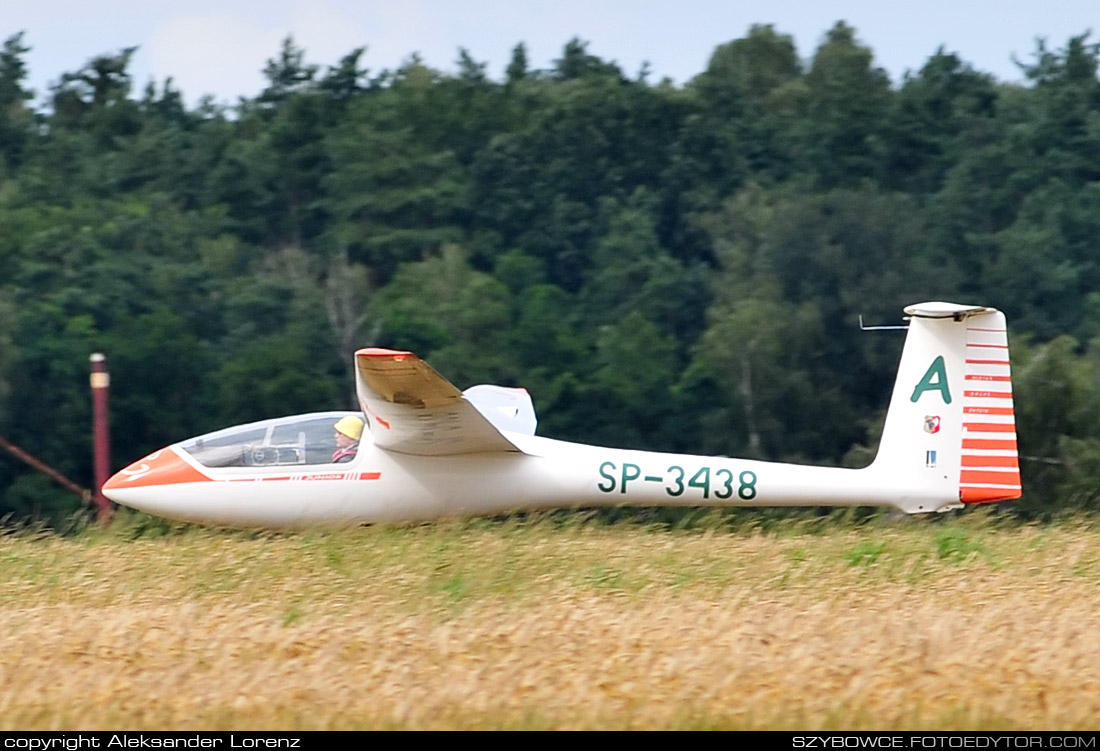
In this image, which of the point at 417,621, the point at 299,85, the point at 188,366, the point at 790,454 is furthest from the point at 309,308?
the point at 417,621

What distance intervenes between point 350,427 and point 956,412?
4595mm

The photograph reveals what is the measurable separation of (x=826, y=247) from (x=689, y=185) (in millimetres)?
9933

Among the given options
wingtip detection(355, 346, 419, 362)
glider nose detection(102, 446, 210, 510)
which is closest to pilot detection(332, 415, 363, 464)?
glider nose detection(102, 446, 210, 510)

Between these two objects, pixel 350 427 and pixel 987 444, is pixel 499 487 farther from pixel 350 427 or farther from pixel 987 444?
pixel 987 444

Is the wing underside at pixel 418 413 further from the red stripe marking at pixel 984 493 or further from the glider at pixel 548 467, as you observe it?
the red stripe marking at pixel 984 493

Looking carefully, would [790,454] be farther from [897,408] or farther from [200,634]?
[200,634]

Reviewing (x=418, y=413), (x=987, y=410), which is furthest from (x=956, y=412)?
(x=418, y=413)

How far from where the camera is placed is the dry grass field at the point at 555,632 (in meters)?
6.83

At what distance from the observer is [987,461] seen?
41.5 feet

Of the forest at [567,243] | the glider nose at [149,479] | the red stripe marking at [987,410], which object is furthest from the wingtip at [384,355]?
the forest at [567,243]

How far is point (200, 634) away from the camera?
8156 millimetres

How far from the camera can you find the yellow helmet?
1298 cm

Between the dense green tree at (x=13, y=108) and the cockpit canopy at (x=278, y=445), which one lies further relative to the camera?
the dense green tree at (x=13, y=108)

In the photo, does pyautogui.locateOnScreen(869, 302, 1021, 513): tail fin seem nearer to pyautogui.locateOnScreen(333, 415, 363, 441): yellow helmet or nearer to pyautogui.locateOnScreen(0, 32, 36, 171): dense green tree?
pyautogui.locateOnScreen(333, 415, 363, 441): yellow helmet
